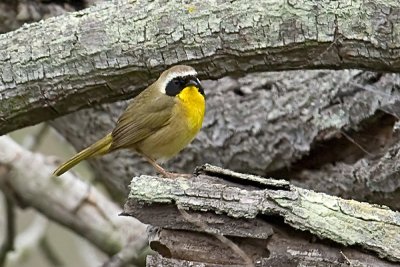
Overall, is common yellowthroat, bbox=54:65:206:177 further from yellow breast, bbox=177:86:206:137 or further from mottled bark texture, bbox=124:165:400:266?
mottled bark texture, bbox=124:165:400:266

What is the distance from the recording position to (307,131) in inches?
154

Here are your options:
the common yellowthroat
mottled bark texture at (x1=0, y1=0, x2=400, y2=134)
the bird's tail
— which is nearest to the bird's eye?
the common yellowthroat

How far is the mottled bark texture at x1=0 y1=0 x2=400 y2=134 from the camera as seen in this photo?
304 centimetres

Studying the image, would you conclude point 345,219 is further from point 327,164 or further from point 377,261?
point 327,164

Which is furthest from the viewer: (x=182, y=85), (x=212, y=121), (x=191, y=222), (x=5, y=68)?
(x=212, y=121)

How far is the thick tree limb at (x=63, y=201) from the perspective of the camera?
171 inches

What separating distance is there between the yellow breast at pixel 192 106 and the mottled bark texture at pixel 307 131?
0.39 meters

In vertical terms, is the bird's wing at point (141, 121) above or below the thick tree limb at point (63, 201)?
above

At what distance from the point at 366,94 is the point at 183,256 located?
5.39 ft

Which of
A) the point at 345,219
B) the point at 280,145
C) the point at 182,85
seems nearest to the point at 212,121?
the point at 280,145

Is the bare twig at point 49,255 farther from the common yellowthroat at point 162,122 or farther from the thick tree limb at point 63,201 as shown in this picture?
the common yellowthroat at point 162,122

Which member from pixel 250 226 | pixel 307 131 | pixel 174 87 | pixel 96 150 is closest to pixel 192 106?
pixel 174 87

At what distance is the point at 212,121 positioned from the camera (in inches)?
162

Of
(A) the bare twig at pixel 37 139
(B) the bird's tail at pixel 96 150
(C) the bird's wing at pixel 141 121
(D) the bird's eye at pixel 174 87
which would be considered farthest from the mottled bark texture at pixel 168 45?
(A) the bare twig at pixel 37 139
